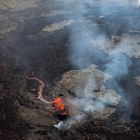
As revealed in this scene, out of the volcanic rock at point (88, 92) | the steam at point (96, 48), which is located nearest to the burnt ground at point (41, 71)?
the steam at point (96, 48)

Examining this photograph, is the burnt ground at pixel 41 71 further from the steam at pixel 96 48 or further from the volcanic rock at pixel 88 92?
the volcanic rock at pixel 88 92

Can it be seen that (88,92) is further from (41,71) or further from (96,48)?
(96,48)

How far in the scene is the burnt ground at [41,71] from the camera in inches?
604

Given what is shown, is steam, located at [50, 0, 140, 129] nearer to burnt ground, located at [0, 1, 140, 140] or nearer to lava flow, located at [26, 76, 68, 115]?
burnt ground, located at [0, 1, 140, 140]

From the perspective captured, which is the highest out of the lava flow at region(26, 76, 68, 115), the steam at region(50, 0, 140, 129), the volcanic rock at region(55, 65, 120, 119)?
the lava flow at region(26, 76, 68, 115)

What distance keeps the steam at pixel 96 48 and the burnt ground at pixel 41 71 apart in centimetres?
34

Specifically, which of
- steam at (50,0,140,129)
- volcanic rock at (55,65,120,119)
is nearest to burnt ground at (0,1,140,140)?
steam at (50,0,140,129)

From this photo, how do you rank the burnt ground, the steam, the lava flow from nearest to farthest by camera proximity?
1. the burnt ground
2. the lava flow
3. the steam

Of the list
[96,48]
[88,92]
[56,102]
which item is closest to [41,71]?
[88,92]

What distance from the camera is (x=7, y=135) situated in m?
15.3

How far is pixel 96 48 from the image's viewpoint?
24.5 m

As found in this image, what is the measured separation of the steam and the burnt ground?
0.34m

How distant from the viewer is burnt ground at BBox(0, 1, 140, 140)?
1534 cm

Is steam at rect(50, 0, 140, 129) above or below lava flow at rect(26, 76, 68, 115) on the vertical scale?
below
